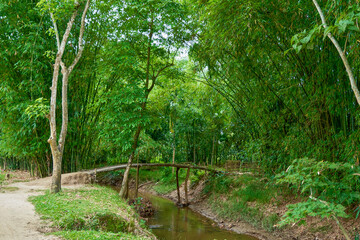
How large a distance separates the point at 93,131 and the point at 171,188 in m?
4.70

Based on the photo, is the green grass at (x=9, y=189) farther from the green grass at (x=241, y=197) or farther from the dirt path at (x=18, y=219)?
the green grass at (x=241, y=197)

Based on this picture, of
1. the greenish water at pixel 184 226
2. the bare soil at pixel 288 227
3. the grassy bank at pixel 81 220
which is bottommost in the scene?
the greenish water at pixel 184 226

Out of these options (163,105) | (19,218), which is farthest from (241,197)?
(19,218)

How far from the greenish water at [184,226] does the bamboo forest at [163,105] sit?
48 millimetres

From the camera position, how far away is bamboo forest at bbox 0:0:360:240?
366 cm

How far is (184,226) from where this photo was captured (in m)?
6.67

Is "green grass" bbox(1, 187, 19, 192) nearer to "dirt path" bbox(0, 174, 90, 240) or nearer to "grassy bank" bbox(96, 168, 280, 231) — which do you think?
"dirt path" bbox(0, 174, 90, 240)

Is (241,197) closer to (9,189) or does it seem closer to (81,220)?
(81,220)

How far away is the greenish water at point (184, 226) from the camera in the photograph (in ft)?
19.4

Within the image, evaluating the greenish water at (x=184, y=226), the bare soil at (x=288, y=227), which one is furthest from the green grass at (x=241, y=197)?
the greenish water at (x=184, y=226)

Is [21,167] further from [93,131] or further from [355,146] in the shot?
[355,146]

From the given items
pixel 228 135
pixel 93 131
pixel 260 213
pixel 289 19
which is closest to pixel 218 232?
pixel 260 213

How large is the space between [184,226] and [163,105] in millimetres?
4447

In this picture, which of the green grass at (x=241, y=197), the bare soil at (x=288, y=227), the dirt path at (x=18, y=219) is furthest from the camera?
the green grass at (x=241, y=197)
